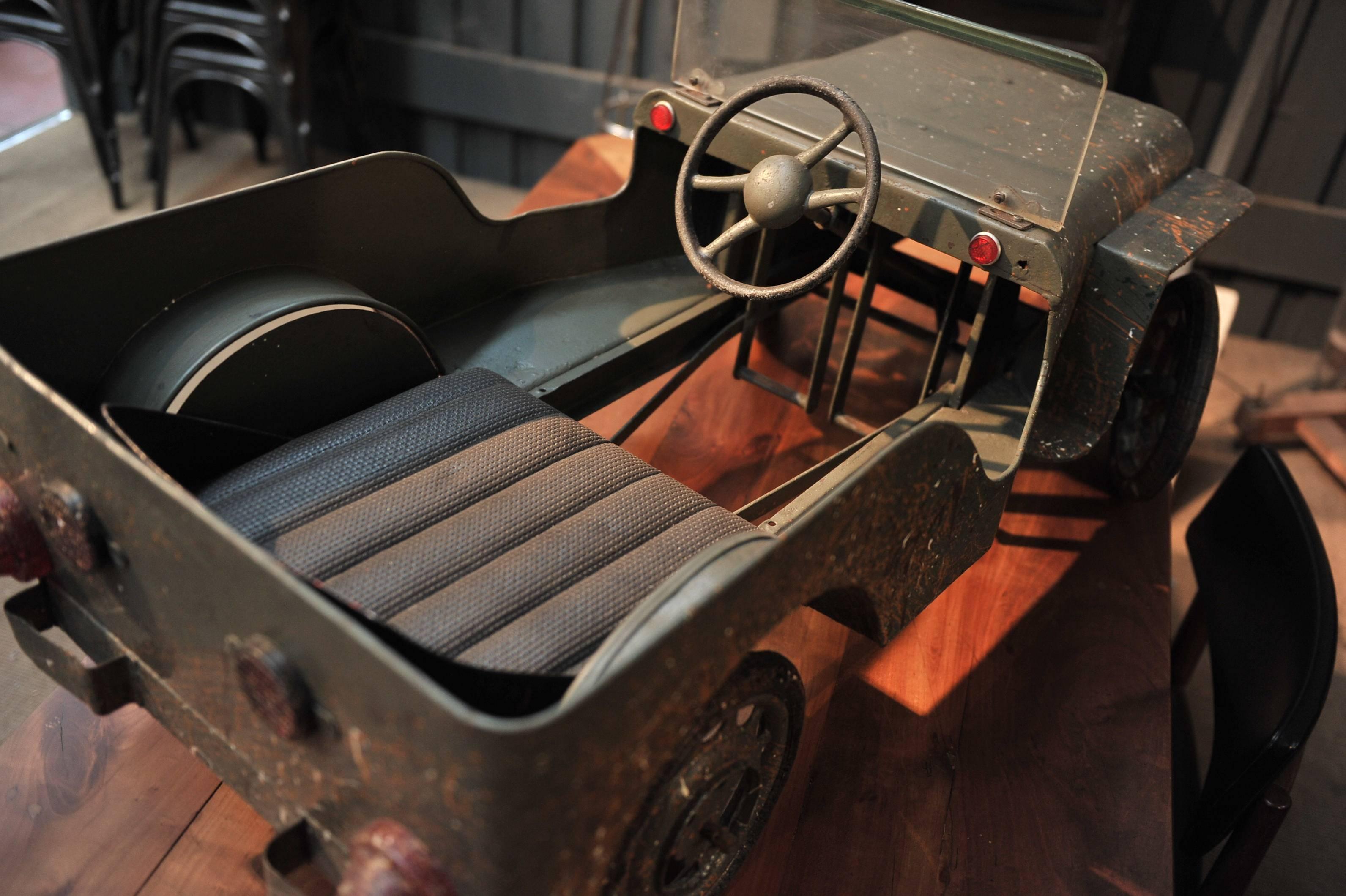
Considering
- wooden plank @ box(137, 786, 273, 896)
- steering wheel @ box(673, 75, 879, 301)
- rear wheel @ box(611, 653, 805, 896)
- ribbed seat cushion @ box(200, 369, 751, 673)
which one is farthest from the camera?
steering wheel @ box(673, 75, 879, 301)

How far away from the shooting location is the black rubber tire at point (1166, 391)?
243cm

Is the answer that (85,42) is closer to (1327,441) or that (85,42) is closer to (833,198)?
(833,198)

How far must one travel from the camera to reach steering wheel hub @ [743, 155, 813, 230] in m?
1.95

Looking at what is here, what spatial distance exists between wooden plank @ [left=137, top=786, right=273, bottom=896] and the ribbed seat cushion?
0.41 m

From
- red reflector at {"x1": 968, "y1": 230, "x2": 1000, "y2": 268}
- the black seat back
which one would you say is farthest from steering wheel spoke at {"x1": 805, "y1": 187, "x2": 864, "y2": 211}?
the black seat back

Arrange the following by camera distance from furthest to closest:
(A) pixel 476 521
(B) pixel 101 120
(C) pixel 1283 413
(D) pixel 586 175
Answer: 1. (B) pixel 101 120
2. (C) pixel 1283 413
3. (D) pixel 586 175
4. (A) pixel 476 521

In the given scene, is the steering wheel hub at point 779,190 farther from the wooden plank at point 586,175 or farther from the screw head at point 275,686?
the wooden plank at point 586,175

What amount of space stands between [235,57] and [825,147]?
108 inches

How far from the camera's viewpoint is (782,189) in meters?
1.94

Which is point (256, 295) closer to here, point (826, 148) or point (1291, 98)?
point (826, 148)

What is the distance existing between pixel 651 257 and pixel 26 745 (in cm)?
166

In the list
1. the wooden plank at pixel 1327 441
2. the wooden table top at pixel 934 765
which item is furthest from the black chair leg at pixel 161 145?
the wooden plank at pixel 1327 441

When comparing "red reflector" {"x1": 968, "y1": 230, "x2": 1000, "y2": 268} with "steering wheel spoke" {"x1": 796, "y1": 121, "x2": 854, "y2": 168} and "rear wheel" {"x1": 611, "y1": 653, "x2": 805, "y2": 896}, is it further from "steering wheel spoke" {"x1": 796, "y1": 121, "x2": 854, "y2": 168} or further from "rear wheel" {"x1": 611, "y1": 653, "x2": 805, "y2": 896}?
"rear wheel" {"x1": 611, "y1": 653, "x2": 805, "y2": 896}

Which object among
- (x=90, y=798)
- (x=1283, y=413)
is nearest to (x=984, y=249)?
(x=90, y=798)
